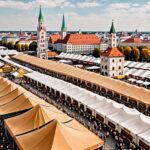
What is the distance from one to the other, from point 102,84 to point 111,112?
1142 centimetres

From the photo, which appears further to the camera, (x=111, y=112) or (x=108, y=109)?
(x=108, y=109)

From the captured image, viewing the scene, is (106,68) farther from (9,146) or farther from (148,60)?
(9,146)

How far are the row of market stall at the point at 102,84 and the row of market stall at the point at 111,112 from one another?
4117mm

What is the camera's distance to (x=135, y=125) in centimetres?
1703

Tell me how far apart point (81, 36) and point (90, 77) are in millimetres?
61978

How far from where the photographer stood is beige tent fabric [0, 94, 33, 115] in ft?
62.9

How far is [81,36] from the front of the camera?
3730 inches

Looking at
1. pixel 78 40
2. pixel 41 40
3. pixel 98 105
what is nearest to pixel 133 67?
pixel 98 105

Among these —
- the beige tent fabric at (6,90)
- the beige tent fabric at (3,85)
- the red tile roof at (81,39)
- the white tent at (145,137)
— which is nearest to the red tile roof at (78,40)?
the red tile roof at (81,39)

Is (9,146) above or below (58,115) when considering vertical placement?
below

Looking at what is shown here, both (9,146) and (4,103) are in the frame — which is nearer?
(9,146)

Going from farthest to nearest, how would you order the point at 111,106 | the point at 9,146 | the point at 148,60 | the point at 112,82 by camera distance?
the point at 148,60 → the point at 112,82 → the point at 111,106 → the point at 9,146

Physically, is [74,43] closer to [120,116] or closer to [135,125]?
[120,116]

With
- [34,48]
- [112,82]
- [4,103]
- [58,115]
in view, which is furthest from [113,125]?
[34,48]
